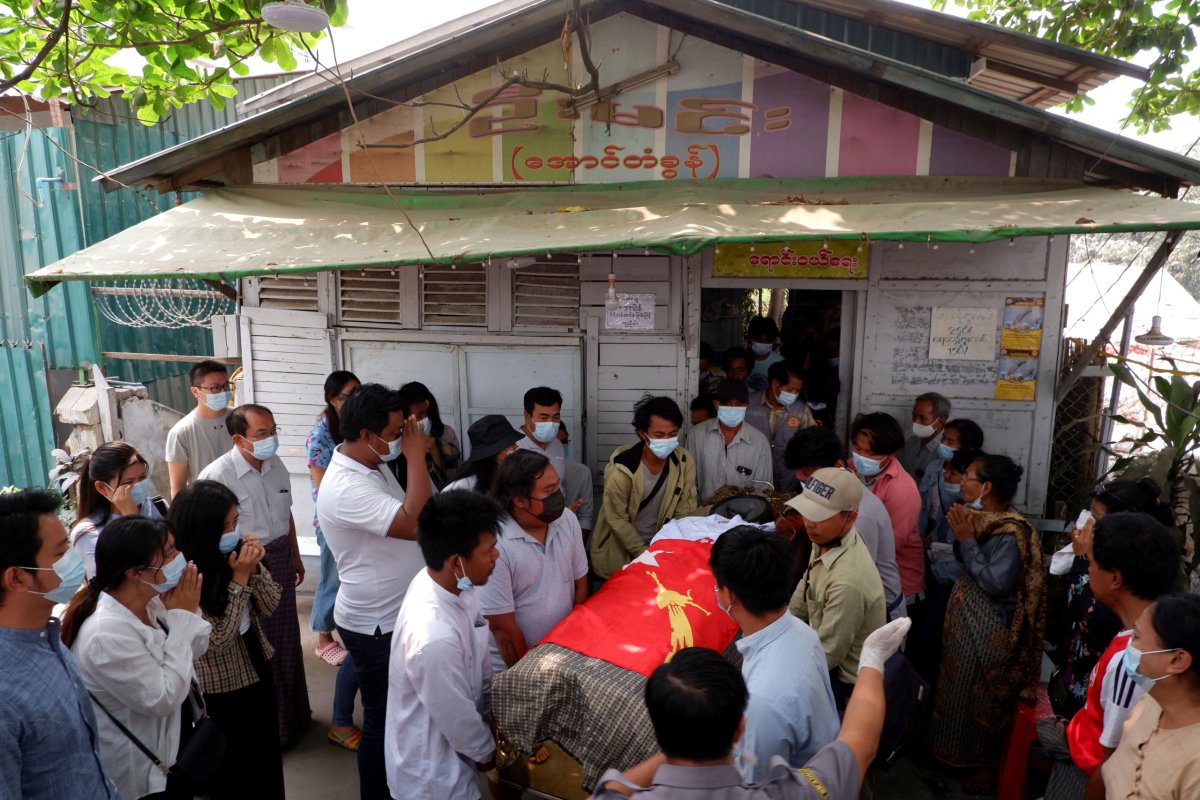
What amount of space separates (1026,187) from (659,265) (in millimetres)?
2327

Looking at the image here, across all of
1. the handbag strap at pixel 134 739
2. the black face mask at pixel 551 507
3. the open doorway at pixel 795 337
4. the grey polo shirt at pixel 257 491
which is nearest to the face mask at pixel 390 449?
the black face mask at pixel 551 507

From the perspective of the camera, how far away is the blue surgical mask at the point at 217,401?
15.9 ft

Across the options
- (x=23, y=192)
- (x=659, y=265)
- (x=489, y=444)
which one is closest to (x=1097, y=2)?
(x=659, y=265)

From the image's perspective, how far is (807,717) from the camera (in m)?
2.35

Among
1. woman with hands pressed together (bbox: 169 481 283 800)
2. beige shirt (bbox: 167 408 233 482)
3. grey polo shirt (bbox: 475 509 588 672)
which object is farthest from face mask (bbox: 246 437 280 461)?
grey polo shirt (bbox: 475 509 588 672)

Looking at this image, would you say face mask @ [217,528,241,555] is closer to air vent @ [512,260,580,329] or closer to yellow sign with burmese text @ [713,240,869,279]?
air vent @ [512,260,580,329]

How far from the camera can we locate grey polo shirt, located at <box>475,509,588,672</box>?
10.8ft

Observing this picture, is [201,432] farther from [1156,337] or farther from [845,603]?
[1156,337]

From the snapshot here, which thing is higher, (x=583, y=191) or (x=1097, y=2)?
(x=1097, y=2)

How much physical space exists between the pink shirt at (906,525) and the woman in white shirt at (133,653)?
10.6 feet

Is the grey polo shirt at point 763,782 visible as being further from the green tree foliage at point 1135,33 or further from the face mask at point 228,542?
the green tree foliage at point 1135,33

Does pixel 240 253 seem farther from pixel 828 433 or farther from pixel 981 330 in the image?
pixel 981 330

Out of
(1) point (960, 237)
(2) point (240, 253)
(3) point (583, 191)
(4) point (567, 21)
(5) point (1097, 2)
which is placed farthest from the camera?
(5) point (1097, 2)

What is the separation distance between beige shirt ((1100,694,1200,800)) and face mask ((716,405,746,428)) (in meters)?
2.80
